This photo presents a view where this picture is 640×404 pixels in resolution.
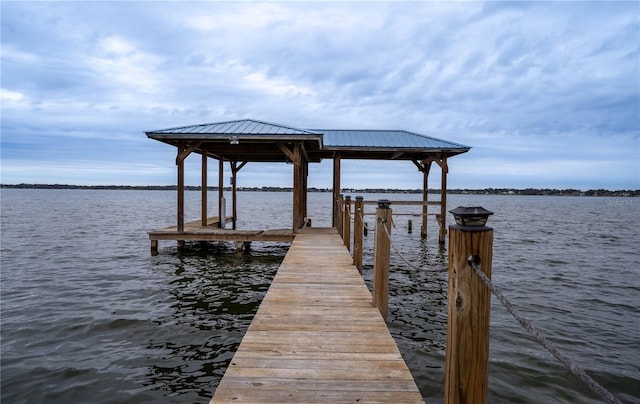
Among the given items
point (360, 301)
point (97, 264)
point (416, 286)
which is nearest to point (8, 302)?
point (97, 264)

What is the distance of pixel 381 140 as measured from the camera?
17250 mm

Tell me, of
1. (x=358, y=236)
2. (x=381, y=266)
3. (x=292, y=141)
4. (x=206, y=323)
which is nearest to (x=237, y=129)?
(x=292, y=141)

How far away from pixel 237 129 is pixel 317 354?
10.3 m

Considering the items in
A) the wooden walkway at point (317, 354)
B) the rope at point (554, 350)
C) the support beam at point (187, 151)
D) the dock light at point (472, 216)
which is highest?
the support beam at point (187, 151)

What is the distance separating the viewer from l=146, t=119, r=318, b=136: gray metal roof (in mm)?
12273

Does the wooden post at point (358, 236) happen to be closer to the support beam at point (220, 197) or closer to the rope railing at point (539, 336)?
the rope railing at point (539, 336)

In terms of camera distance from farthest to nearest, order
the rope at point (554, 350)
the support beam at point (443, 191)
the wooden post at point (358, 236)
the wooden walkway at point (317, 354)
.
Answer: the support beam at point (443, 191), the wooden post at point (358, 236), the wooden walkway at point (317, 354), the rope at point (554, 350)

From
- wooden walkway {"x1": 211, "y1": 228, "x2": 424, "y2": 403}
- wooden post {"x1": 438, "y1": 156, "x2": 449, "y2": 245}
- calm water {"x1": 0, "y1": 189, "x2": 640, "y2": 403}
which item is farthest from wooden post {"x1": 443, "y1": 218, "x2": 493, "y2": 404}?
wooden post {"x1": 438, "y1": 156, "x2": 449, "y2": 245}

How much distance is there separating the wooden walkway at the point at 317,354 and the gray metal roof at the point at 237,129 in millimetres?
7045

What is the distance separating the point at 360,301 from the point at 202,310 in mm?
3707

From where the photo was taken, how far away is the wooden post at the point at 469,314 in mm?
1908

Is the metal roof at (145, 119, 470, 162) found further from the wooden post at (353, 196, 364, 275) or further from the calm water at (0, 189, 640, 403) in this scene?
Answer: the wooden post at (353, 196, 364, 275)

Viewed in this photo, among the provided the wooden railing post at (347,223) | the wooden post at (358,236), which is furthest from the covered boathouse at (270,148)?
the wooden post at (358,236)

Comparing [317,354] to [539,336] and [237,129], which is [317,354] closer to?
[539,336]
